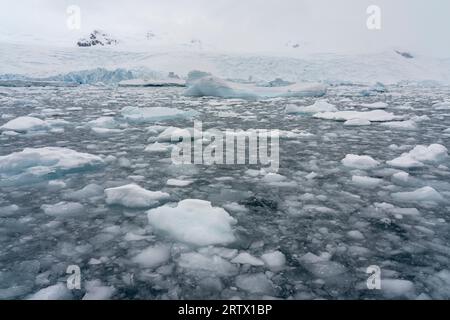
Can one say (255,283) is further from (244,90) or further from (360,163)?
(244,90)

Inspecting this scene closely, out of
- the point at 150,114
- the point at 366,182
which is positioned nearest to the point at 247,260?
the point at 366,182

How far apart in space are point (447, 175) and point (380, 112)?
15.1 feet

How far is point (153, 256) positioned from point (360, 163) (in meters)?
2.59

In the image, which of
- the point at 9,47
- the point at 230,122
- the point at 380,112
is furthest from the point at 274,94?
the point at 9,47

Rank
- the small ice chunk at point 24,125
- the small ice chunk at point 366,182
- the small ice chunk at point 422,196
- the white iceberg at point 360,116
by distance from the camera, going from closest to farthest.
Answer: the small ice chunk at point 422,196 < the small ice chunk at point 366,182 < the small ice chunk at point 24,125 < the white iceberg at point 360,116

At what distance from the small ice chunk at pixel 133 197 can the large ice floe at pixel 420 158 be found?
2.54 m

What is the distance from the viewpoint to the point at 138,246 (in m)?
2.04

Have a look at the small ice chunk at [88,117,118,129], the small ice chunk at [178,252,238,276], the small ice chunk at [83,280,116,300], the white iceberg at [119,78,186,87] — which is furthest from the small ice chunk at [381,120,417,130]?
the white iceberg at [119,78,186,87]

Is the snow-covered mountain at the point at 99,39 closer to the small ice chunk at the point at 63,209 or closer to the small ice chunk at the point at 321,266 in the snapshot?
the small ice chunk at the point at 63,209

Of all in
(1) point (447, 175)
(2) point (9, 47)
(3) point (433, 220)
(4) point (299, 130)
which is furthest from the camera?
(2) point (9, 47)

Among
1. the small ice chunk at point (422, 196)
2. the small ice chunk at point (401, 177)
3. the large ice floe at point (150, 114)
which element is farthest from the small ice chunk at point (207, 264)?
the large ice floe at point (150, 114)

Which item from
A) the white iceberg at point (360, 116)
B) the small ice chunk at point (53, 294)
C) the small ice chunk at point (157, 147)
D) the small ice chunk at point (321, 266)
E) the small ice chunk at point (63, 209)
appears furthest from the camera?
the white iceberg at point (360, 116)

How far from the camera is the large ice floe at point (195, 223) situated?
2121 mm
